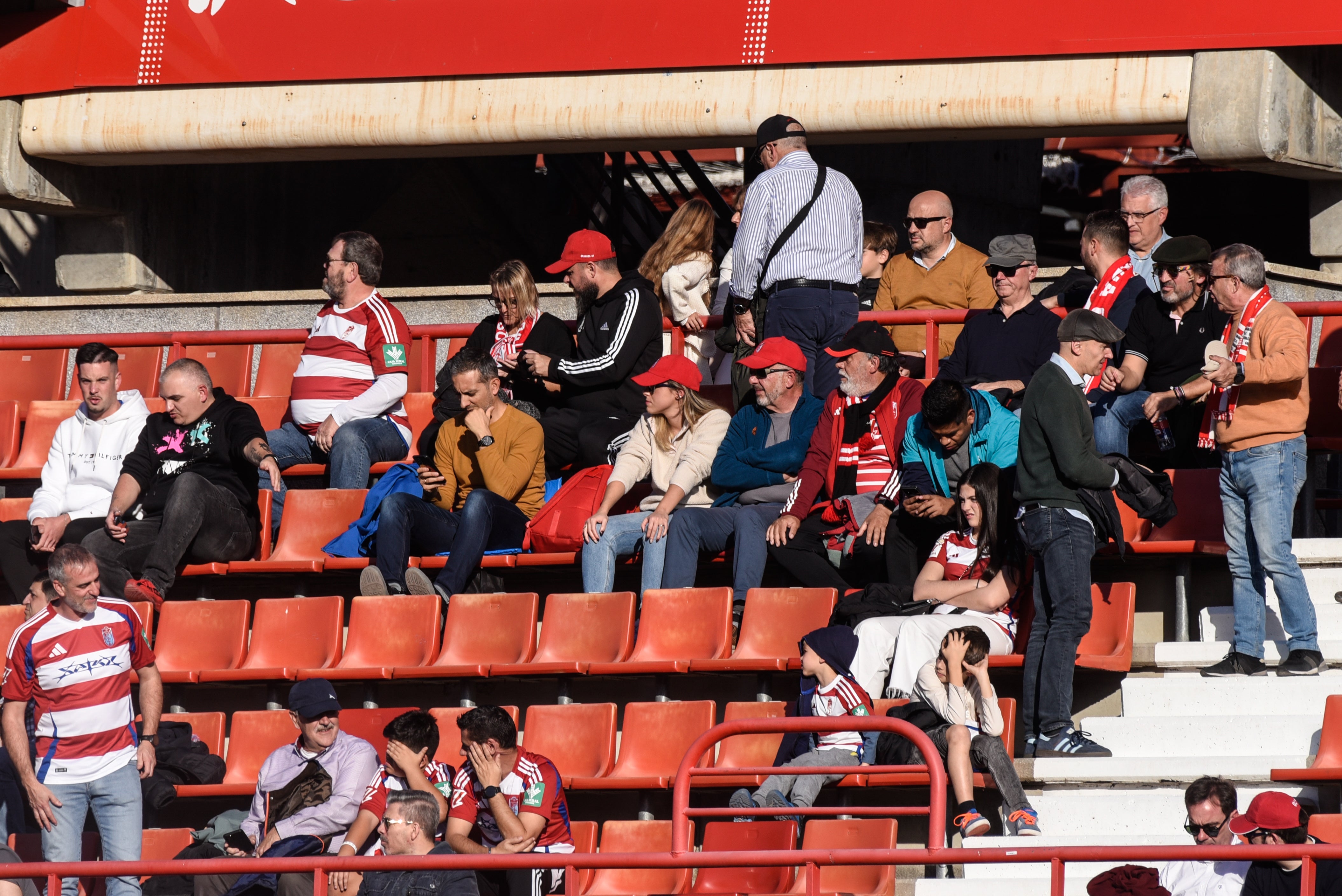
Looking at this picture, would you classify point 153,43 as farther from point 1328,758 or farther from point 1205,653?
point 1328,758

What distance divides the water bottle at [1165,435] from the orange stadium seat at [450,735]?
9.89 ft

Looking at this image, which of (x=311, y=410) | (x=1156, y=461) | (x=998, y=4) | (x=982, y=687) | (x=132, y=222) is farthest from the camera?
(x=132, y=222)

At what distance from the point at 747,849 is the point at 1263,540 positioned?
2.19m

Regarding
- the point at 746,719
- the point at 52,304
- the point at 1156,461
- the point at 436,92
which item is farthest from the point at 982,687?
the point at 52,304

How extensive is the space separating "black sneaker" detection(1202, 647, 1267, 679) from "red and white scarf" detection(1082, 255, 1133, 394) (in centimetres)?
170

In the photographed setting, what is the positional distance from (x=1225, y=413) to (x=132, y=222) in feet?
24.7

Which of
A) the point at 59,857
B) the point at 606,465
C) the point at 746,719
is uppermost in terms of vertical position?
the point at 606,465

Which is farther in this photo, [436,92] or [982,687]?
[436,92]

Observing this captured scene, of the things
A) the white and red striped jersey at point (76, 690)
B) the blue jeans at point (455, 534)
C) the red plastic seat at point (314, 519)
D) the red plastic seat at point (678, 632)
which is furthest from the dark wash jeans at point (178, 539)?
the red plastic seat at point (678, 632)

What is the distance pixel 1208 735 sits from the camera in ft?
21.5

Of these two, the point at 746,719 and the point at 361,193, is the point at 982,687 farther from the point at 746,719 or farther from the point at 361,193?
the point at 361,193

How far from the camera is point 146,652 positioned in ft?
22.6

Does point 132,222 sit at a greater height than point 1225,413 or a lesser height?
greater

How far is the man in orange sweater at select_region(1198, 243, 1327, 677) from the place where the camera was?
21.6ft
